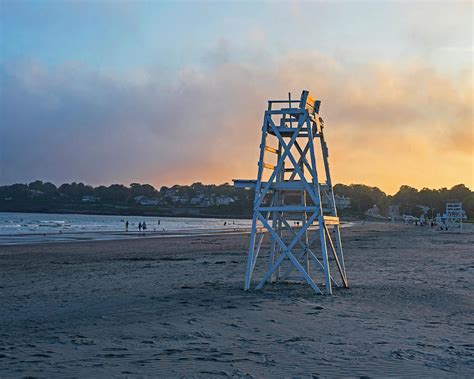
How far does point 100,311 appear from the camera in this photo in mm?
9539

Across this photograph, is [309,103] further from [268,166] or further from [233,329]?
[233,329]

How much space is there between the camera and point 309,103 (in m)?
11.8

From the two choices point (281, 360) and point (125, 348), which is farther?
point (125, 348)

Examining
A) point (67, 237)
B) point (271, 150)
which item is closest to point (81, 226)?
point (67, 237)

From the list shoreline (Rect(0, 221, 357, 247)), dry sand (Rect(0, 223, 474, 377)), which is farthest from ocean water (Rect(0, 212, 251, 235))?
dry sand (Rect(0, 223, 474, 377))

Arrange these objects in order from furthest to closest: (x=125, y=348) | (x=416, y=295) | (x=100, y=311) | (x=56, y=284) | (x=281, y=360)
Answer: (x=56, y=284)
(x=416, y=295)
(x=100, y=311)
(x=125, y=348)
(x=281, y=360)

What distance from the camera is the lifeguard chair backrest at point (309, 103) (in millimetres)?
11491

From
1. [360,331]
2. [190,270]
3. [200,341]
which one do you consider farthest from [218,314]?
[190,270]

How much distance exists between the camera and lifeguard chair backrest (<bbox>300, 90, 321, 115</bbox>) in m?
11.5

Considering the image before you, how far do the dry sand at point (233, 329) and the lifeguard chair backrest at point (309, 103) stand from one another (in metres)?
3.90

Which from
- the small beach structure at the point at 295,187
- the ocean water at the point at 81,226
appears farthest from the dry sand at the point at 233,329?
the ocean water at the point at 81,226

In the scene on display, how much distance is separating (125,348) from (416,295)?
693 centimetres

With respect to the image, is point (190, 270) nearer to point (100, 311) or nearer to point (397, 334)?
point (100, 311)

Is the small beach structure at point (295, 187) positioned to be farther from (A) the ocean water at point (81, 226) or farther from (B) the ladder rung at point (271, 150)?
(A) the ocean water at point (81, 226)
